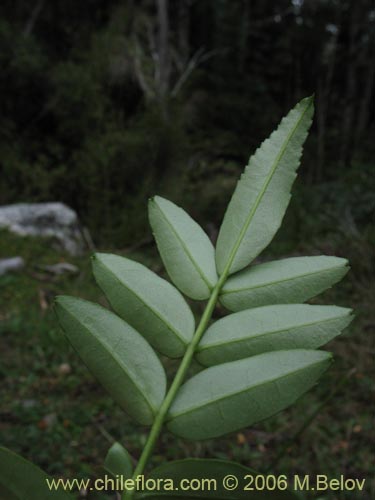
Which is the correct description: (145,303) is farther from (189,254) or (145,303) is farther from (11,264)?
(11,264)

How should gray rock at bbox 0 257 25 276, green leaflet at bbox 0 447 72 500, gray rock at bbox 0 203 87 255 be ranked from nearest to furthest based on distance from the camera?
green leaflet at bbox 0 447 72 500
gray rock at bbox 0 257 25 276
gray rock at bbox 0 203 87 255

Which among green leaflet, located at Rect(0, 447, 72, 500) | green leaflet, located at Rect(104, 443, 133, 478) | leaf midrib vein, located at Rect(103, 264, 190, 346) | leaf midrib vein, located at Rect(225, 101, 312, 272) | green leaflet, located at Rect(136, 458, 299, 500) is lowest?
green leaflet, located at Rect(104, 443, 133, 478)

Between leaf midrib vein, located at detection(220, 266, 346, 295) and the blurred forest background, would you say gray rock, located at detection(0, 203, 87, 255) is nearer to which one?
the blurred forest background

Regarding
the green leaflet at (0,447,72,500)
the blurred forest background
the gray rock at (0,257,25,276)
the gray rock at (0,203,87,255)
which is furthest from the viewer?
the gray rock at (0,203,87,255)

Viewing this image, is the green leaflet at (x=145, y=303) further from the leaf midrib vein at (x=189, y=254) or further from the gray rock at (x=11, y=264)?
the gray rock at (x=11, y=264)

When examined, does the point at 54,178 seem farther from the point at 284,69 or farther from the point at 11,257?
the point at 284,69

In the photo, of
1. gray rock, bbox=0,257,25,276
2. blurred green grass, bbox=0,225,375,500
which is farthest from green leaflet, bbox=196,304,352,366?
gray rock, bbox=0,257,25,276
